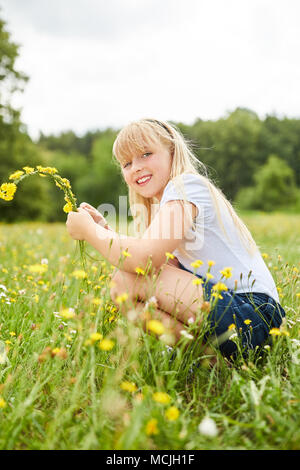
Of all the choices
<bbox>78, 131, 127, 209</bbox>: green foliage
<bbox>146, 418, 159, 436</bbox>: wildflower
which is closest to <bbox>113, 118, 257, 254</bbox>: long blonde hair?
<bbox>146, 418, 159, 436</bbox>: wildflower

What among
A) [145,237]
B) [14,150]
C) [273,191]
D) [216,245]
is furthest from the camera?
[273,191]

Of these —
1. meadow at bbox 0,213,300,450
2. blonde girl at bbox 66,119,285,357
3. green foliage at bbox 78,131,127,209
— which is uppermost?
blonde girl at bbox 66,119,285,357

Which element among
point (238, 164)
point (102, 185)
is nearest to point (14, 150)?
point (102, 185)

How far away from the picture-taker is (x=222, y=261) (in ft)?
6.76

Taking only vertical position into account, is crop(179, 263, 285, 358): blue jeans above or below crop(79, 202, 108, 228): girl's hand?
below

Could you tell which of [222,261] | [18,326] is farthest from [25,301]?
Result: [222,261]

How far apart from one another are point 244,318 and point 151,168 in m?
0.98

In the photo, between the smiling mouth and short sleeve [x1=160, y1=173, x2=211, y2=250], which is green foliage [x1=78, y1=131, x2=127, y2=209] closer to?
the smiling mouth

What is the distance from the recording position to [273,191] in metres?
34.8

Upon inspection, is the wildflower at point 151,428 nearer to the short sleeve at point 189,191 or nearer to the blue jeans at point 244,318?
the blue jeans at point 244,318

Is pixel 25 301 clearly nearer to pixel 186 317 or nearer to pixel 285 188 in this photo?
pixel 186 317

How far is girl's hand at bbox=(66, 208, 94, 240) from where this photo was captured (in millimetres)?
1973

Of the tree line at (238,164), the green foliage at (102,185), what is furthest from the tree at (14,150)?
the green foliage at (102,185)

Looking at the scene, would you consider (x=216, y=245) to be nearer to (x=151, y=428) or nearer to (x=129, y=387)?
(x=129, y=387)
